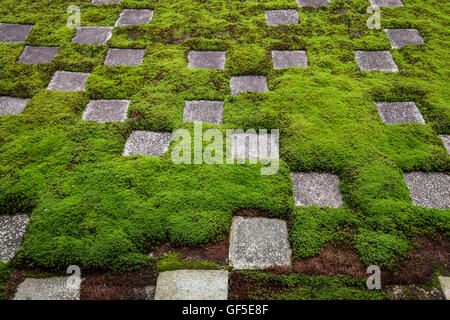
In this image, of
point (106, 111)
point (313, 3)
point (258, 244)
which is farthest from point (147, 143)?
point (313, 3)

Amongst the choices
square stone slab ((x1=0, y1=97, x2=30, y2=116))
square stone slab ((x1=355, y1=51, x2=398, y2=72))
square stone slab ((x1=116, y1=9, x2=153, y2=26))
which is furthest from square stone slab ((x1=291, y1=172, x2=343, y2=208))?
square stone slab ((x1=116, y1=9, x2=153, y2=26))

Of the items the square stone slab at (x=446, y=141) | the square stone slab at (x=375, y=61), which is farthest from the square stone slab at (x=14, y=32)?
the square stone slab at (x=446, y=141)

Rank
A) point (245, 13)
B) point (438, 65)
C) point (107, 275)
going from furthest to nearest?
point (245, 13) → point (438, 65) → point (107, 275)

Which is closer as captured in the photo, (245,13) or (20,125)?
(20,125)

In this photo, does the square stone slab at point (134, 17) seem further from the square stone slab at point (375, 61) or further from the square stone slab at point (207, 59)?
the square stone slab at point (375, 61)

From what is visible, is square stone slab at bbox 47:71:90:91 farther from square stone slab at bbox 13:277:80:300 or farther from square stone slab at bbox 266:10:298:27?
square stone slab at bbox 266:10:298:27

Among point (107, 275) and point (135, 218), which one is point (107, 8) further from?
point (107, 275)

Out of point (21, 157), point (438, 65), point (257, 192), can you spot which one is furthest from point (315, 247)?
point (438, 65)

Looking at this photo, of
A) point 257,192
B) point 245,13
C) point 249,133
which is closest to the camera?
point 257,192

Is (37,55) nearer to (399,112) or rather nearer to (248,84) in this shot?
(248,84)
